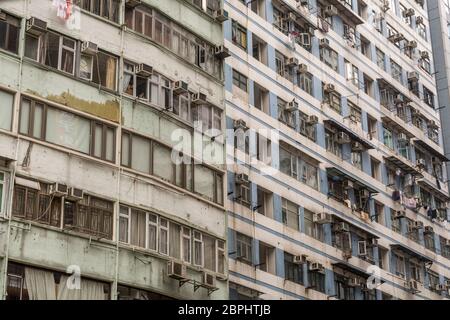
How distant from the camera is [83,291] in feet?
75.6

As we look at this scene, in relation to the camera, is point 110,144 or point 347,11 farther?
point 347,11

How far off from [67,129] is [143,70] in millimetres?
3633

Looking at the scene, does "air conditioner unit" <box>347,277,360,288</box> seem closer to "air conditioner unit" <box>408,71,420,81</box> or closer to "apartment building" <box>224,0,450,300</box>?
"apartment building" <box>224,0,450,300</box>

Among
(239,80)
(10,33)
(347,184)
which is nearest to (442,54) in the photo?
(347,184)

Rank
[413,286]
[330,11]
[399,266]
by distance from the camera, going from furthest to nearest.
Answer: [399,266], [413,286], [330,11]

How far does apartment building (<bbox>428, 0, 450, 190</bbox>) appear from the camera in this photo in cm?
5064

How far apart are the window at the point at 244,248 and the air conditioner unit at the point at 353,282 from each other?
6.98 metres

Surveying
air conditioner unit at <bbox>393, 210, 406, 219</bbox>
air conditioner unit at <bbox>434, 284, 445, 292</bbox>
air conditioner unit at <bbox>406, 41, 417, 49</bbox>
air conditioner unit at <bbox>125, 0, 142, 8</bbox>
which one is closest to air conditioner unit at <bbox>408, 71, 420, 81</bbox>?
air conditioner unit at <bbox>406, 41, 417, 49</bbox>

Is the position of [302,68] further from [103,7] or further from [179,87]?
[103,7]

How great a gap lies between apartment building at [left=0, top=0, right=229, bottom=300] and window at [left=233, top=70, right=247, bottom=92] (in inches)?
124

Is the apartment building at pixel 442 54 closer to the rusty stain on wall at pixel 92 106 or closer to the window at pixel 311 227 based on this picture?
the window at pixel 311 227

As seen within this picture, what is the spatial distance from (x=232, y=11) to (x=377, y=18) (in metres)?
14.5

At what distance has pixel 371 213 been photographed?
39.4 meters
